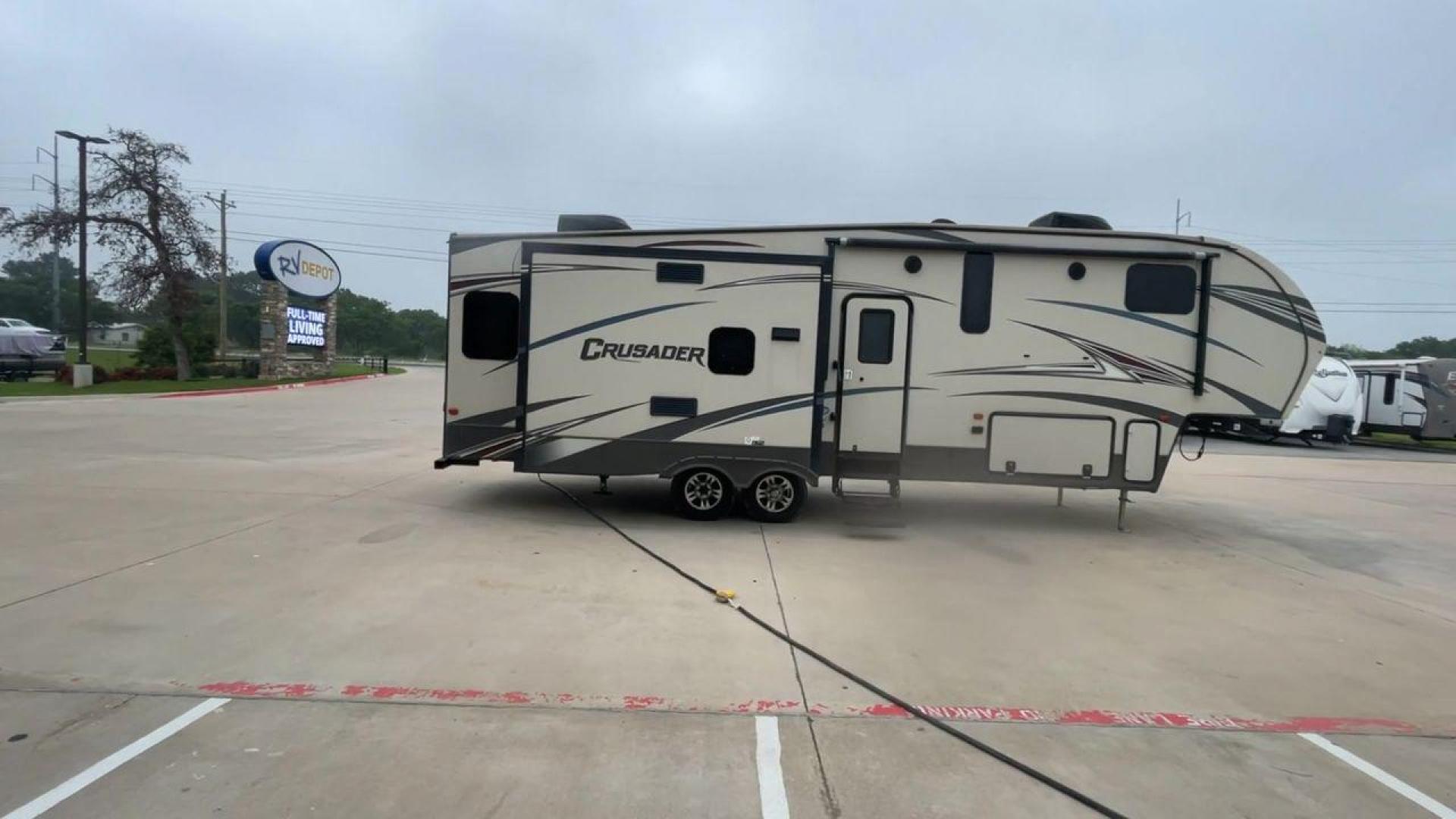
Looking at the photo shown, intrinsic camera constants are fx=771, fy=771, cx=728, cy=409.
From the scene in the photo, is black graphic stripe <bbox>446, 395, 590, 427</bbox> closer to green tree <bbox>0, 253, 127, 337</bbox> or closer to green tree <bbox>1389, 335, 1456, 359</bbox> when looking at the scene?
green tree <bbox>1389, 335, 1456, 359</bbox>

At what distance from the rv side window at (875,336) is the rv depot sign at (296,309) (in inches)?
1222

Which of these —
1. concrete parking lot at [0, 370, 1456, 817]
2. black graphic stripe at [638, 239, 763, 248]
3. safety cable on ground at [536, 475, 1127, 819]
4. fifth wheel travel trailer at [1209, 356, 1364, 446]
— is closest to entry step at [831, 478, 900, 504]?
concrete parking lot at [0, 370, 1456, 817]

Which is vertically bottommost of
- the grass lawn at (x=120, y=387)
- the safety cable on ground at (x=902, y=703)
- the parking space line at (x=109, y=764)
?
the parking space line at (x=109, y=764)

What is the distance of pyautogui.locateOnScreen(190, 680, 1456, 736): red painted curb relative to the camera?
13.7 ft

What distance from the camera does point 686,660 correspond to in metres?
4.87

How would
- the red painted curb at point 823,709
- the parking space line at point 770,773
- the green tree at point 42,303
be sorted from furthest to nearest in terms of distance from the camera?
the green tree at point 42,303, the red painted curb at point 823,709, the parking space line at point 770,773

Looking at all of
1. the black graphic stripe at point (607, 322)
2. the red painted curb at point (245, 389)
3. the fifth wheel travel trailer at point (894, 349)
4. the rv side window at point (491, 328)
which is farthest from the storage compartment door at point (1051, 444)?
the red painted curb at point (245, 389)

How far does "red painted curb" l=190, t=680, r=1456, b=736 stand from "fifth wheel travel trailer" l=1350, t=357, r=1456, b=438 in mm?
27412

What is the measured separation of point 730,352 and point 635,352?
1.05 m

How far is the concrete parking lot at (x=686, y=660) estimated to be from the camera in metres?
3.45

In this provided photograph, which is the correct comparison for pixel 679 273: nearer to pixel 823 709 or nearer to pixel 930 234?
pixel 930 234

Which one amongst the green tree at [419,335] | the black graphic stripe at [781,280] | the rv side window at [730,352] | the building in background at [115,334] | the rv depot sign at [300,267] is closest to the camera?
the black graphic stripe at [781,280]

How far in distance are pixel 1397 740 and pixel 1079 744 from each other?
1.80 m

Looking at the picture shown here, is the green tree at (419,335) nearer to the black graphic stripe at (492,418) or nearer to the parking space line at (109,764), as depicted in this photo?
the black graphic stripe at (492,418)
